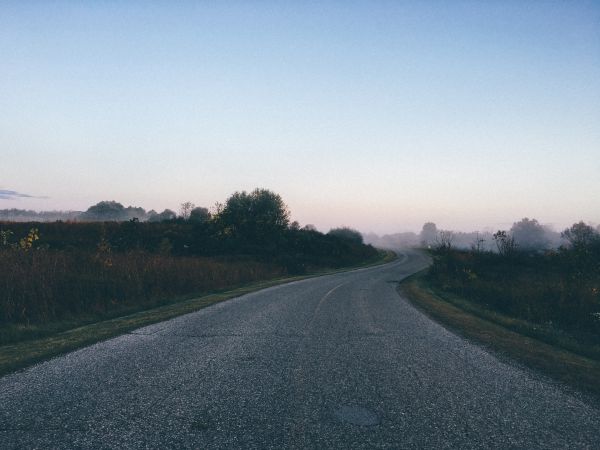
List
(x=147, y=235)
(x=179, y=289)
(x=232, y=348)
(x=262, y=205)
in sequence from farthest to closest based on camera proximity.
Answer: (x=262, y=205) < (x=147, y=235) < (x=179, y=289) < (x=232, y=348)

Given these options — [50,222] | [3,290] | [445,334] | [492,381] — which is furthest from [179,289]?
[50,222]

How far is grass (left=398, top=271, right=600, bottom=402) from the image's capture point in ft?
21.1

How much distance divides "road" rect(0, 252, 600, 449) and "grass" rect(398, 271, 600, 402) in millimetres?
590

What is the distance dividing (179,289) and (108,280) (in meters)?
3.68

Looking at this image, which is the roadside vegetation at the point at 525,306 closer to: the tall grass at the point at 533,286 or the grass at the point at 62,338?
the tall grass at the point at 533,286

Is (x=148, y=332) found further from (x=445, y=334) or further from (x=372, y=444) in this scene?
(x=445, y=334)

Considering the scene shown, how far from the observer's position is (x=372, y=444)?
3.91 m

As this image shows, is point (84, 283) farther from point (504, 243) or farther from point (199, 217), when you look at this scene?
point (199, 217)

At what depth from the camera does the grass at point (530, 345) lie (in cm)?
642

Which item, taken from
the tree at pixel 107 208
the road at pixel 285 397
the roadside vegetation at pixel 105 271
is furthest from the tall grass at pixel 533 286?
the tree at pixel 107 208

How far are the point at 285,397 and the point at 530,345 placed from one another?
6940mm

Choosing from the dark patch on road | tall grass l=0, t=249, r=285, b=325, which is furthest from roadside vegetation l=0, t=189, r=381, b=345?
the dark patch on road

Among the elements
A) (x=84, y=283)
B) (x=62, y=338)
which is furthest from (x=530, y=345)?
(x=84, y=283)

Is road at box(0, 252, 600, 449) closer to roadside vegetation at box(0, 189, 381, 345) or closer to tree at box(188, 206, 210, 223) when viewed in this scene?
roadside vegetation at box(0, 189, 381, 345)
